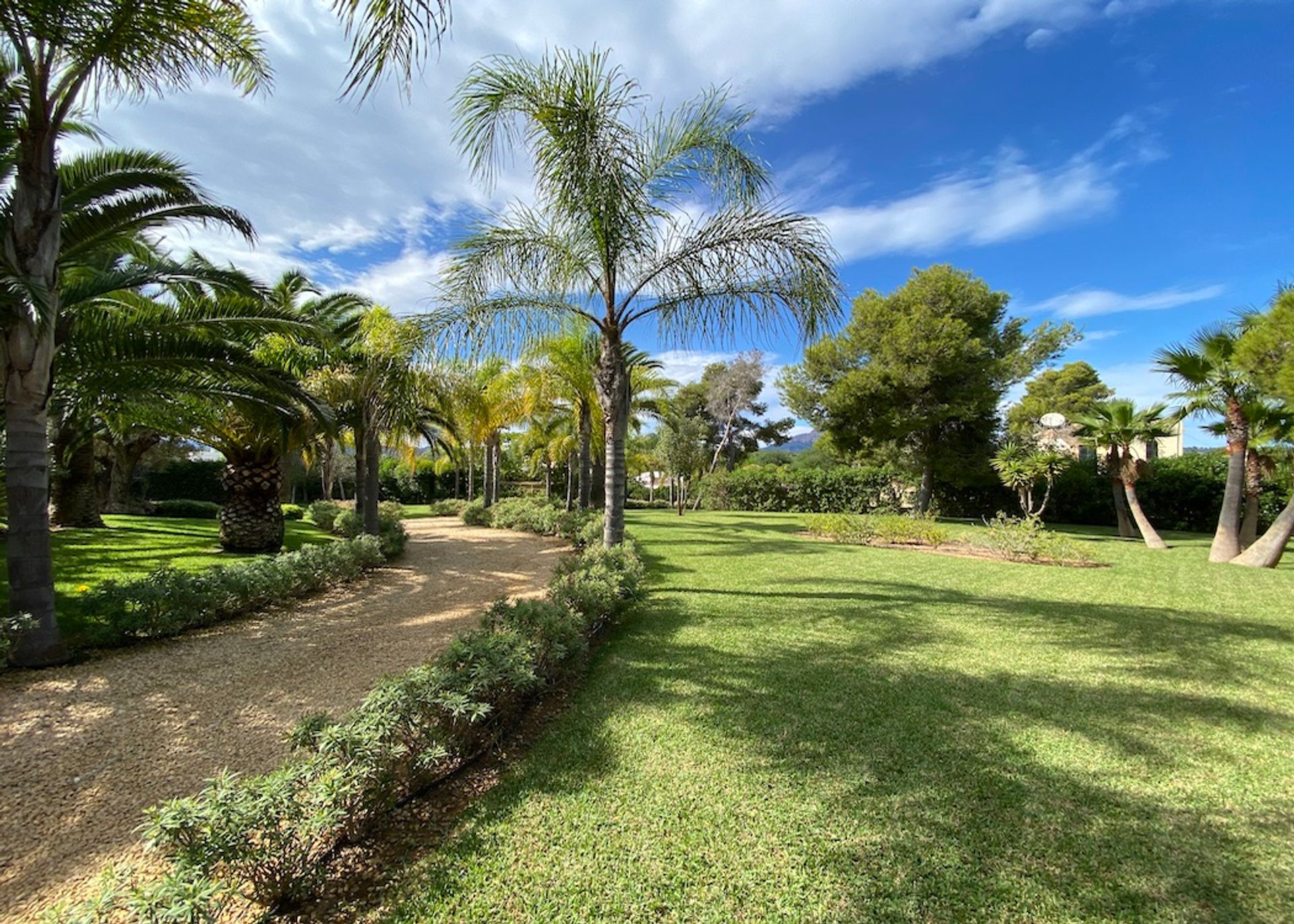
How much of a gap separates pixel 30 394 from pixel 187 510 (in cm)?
1663

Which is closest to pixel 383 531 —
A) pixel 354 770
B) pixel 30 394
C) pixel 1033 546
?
pixel 30 394

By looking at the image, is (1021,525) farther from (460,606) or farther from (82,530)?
(82,530)

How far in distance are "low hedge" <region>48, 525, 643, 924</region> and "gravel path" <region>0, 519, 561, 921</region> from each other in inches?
17.6

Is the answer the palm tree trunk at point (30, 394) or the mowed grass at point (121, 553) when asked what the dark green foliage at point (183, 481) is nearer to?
the mowed grass at point (121, 553)

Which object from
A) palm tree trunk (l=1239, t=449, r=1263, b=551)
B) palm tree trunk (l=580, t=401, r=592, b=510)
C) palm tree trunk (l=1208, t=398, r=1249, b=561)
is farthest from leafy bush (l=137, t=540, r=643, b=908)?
palm tree trunk (l=1239, t=449, r=1263, b=551)

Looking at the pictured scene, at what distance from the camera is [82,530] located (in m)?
11.0

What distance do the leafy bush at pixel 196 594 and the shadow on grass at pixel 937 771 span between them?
4.42m

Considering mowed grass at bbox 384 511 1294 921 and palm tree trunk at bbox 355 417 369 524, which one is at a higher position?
palm tree trunk at bbox 355 417 369 524

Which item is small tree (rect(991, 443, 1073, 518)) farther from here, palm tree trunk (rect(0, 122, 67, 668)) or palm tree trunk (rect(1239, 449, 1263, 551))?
A: palm tree trunk (rect(0, 122, 67, 668))

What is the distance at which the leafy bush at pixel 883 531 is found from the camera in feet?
41.6

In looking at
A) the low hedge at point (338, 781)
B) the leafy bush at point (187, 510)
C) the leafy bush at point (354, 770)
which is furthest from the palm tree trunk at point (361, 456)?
the leafy bush at point (187, 510)

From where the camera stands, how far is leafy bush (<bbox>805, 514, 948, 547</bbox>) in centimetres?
1269

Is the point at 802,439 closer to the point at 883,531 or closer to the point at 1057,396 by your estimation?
the point at 1057,396

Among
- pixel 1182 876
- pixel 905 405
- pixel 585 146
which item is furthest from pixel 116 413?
pixel 905 405
